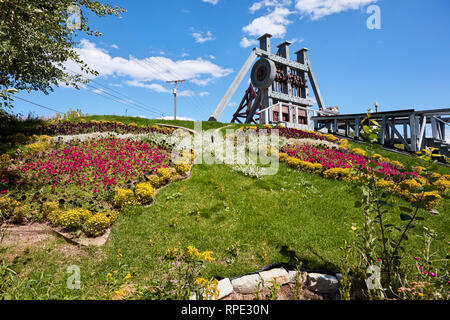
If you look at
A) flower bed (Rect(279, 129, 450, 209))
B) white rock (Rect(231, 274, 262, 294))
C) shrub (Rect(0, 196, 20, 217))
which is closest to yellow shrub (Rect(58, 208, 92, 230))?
shrub (Rect(0, 196, 20, 217))

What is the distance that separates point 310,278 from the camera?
13.8ft

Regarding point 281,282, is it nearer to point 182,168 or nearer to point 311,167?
point 182,168

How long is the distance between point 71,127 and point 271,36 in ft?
74.8

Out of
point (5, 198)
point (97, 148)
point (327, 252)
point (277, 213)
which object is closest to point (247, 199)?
point (277, 213)

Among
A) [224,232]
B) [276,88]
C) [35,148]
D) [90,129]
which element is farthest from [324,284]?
[276,88]

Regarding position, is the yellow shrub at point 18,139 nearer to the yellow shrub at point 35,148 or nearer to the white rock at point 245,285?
the yellow shrub at point 35,148

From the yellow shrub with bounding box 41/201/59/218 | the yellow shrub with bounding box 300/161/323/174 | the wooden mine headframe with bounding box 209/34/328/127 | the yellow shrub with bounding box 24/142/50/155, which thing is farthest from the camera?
the wooden mine headframe with bounding box 209/34/328/127

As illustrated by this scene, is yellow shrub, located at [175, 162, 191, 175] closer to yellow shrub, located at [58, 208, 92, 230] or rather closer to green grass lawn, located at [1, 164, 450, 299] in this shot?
green grass lawn, located at [1, 164, 450, 299]

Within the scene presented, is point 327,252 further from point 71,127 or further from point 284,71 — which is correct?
point 284,71

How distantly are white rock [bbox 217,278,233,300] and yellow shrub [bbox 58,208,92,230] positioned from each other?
4523mm

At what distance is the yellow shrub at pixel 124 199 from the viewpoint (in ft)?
23.4

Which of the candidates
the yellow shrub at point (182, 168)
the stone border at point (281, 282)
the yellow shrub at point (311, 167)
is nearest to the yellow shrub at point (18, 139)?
the yellow shrub at point (182, 168)

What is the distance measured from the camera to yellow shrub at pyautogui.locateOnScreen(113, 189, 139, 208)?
7.13m

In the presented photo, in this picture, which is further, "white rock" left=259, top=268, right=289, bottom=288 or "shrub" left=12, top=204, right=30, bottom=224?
"shrub" left=12, top=204, right=30, bottom=224
